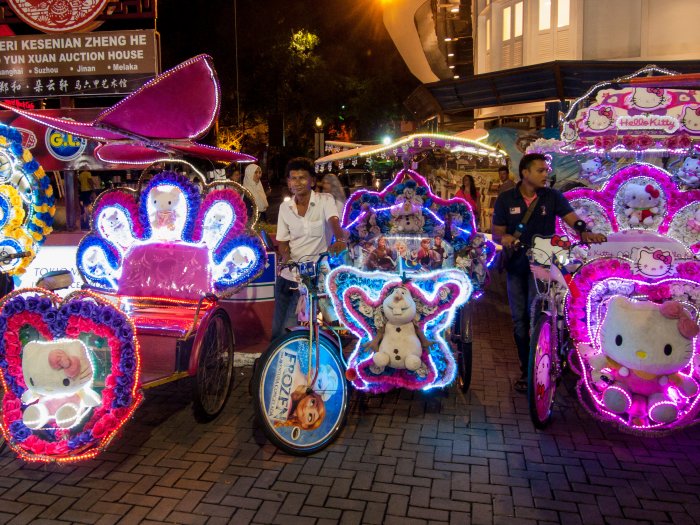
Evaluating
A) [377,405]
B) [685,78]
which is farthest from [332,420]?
[685,78]

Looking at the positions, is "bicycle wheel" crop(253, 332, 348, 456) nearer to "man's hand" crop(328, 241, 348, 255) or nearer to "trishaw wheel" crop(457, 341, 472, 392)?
"man's hand" crop(328, 241, 348, 255)

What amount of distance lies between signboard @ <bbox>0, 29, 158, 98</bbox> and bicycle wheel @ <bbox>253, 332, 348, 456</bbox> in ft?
18.8

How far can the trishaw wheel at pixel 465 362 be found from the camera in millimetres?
5176

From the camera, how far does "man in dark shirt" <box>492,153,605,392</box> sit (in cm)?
512

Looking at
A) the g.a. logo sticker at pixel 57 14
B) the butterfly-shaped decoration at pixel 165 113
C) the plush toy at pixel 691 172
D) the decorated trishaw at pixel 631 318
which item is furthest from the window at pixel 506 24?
the butterfly-shaped decoration at pixel 165 113

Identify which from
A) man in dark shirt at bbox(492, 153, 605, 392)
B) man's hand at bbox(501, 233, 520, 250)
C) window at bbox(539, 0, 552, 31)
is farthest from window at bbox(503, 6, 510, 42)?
man's hand at bbox(501, 233, 520, 250)

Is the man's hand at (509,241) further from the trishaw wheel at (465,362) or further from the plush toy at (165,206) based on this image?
the plush toy at (165,206)

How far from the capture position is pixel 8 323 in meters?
3.90

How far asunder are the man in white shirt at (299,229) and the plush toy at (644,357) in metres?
2.27

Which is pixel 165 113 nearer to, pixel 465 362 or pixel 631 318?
pixel 465 362

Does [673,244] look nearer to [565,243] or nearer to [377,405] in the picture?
[565,243]

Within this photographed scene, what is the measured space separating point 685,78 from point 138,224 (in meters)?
6.24

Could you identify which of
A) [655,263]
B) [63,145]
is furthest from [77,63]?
[655,263]

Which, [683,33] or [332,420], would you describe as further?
[683,33]
